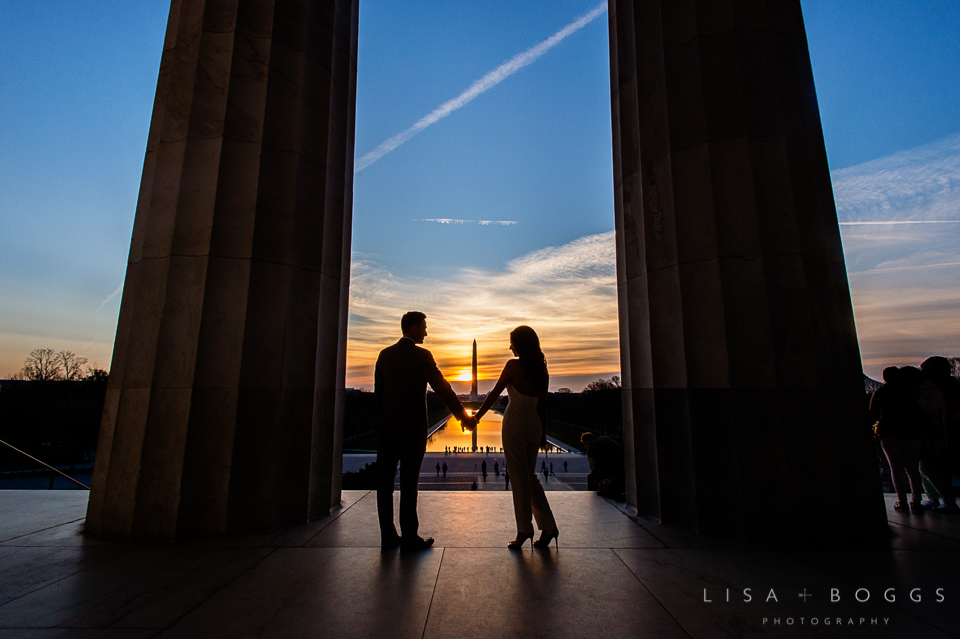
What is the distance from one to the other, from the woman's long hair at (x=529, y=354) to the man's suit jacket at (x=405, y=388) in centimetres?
98

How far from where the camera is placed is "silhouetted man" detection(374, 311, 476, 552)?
211 inches

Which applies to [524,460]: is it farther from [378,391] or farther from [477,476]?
[477,476]

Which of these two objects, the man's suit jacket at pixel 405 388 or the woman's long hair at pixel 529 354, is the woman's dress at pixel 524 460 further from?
the man's suit jacket at pixel 405 388

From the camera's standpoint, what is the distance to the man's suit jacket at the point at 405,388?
553 centimetres

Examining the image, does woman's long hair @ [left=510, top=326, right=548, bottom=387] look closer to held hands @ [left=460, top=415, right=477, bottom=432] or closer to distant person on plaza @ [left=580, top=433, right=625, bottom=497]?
held hands @ [left=460, top=415, right=477, bottom=432]

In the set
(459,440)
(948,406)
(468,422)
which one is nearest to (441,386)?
(468,422)

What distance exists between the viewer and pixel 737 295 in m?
6.50

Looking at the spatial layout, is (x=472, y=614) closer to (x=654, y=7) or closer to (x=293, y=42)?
(x=293, y=42)

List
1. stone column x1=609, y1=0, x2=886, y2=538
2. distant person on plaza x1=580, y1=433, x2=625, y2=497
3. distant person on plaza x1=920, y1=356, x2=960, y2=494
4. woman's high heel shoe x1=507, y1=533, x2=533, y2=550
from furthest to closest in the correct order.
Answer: distant person on plaza x1=580, y1=433, x2=625, y2=497
distant person on plaza x1=920, y1=356, x2=960, y2=494
stone column x1=609, y1=0, x2=886, y2=538
woman's high heel shoe x1=507, y1=533, x2=533, y2=550

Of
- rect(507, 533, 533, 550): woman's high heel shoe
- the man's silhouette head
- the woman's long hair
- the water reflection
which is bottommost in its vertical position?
the water reflection

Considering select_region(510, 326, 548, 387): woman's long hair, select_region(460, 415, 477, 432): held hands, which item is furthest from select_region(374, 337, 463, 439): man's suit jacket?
select_region(510, 326, 548, 387): woman's long hair

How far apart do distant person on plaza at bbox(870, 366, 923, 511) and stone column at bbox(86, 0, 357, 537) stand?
909 centimetres

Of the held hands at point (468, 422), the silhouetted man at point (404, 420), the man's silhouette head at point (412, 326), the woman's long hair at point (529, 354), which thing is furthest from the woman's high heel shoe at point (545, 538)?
the man's silhouette head at point (412, 326)

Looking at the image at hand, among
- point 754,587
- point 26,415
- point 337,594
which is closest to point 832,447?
point 754,587
